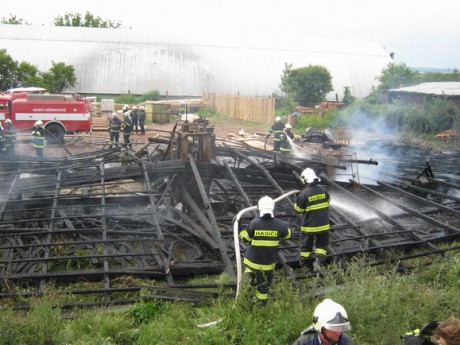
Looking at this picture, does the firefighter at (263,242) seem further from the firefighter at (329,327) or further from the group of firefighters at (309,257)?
the firefighter at (329,327)

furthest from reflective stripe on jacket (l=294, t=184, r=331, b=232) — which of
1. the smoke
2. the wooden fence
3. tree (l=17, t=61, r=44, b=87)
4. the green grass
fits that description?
tree (l=17, t=61, r=44, b=87)

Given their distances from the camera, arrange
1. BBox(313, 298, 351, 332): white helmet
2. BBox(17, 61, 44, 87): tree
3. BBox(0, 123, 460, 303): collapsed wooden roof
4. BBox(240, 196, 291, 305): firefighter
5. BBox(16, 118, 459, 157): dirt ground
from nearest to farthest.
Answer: BBox(313, 298, 351, 332): white helmet, BBox(240, 196, 291, 305): firefighter, BBox(0, 123, 460, 303): collapsed wooden roof, BBox(16, 118, 459, 157): dirt ground, BBox(17, 61, 44, 87): tree

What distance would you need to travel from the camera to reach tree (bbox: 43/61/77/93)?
101ft

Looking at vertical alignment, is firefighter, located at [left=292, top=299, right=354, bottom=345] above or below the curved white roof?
Result: below

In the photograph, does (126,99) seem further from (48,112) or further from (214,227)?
(214,227)

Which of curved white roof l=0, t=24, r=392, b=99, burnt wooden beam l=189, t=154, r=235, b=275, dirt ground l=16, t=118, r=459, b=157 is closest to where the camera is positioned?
burnt wooden beam l=189, t=154, r=235, b=275

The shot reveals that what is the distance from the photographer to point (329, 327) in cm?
→ 336

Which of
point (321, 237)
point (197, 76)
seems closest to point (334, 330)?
point (321, 237)

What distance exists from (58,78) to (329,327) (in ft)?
105

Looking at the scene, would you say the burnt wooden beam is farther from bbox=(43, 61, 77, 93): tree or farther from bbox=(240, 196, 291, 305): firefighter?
bbox=(43, 61, 77, 93): tree

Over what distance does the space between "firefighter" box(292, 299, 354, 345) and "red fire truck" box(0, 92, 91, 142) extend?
17.3 metres

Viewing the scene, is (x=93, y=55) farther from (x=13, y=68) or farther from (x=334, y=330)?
(x=334, y=330)

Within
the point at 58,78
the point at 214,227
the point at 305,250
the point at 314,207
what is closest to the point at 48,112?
the point at 58,78

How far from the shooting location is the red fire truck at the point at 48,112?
19.0 meters
